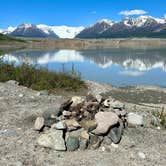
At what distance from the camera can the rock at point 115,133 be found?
848cm

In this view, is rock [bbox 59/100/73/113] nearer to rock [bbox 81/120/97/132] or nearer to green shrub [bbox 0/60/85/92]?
rock [bbox 81/120/97/132]

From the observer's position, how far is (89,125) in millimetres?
Result: 8602

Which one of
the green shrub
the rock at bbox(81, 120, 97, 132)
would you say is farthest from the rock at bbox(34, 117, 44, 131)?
the green shrub

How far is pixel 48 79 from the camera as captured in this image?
743 inches

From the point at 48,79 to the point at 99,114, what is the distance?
10.3 meters

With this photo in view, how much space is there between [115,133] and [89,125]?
651 millimetres

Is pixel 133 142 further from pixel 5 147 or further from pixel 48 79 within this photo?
pixel 48 79

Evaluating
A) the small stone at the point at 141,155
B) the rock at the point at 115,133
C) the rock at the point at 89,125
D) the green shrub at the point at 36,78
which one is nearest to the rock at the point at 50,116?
the rock at the point at 89,125

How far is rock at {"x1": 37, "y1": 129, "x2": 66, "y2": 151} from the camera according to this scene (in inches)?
318

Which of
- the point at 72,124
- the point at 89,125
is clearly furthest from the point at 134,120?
the point at 72,124

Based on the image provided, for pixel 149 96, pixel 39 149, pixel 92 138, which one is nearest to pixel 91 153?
pixel 92 138

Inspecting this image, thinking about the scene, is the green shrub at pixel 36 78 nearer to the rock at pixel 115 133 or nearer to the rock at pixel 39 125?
the rock at pixel 39 125

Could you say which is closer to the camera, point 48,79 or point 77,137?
point 77,137

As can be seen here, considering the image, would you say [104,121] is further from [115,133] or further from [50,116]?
[50,116]
